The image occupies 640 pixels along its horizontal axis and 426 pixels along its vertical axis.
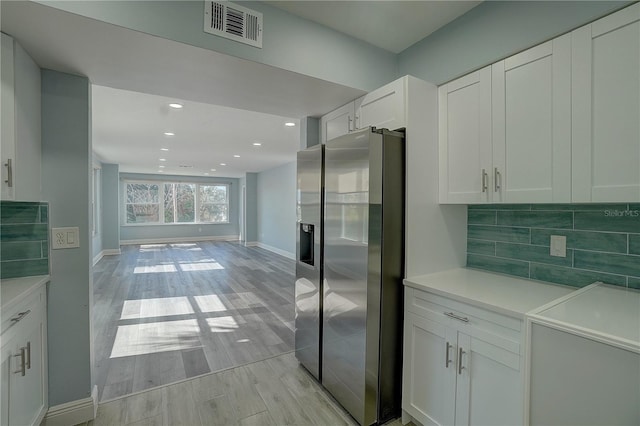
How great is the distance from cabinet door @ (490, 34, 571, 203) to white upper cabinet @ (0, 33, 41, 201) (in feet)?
8.50

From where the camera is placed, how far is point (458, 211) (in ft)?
7.21

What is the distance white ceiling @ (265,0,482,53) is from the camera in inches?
70.8

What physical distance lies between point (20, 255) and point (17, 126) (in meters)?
0.78

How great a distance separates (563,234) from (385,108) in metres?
1.34

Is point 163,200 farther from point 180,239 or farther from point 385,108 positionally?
point 385,108

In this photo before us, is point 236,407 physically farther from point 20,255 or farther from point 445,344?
point 20,255

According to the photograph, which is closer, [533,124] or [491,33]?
[533,124]

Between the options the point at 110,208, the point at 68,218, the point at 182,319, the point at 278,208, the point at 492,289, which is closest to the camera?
the point at 492,289

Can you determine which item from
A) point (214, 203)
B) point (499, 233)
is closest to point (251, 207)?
point (214, 203)

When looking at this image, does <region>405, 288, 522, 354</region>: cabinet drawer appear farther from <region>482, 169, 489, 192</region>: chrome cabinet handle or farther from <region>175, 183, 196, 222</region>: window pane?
<region>175, 183, 196, 222</region>: window pane

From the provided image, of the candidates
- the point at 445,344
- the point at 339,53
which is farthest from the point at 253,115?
the point at 445,344

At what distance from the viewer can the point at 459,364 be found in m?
1.57

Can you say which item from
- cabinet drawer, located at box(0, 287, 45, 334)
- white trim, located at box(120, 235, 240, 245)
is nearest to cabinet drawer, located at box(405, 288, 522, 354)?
cabinet drawer, located at box(0, 287, 45, 334)

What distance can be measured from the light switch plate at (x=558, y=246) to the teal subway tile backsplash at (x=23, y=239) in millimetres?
3096
